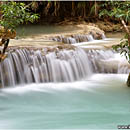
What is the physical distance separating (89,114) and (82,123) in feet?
1.58

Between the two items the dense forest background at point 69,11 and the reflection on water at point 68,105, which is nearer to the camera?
the reflection on water at point 68,105

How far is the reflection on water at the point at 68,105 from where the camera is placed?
548 cm

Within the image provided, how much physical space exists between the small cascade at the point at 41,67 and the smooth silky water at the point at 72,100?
0.08 feet

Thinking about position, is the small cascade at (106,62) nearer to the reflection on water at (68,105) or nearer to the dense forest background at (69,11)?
the reflection on water at (68,105)

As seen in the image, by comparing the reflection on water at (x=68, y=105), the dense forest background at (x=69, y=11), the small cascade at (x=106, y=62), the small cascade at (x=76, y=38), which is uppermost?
the dense forest background at (x=69, y=11)

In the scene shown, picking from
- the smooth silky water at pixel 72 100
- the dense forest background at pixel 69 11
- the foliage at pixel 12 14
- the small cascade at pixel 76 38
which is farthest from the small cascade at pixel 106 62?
the dense forest background at pixel 69 11

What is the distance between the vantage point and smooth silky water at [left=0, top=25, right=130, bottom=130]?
5520mm

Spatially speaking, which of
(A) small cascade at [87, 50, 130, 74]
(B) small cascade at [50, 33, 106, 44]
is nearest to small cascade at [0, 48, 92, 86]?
(A) small cascade at [87, 50, 130, 74]

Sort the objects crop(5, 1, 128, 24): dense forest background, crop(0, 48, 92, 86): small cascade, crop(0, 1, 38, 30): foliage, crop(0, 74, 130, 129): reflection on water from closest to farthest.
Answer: crop(0, 74, 130, 129): reflection on water < crop(0, 1, 38, 30): foliage < crop(0, 48, 92, 86): small cascade < crop(5, 1, 128, 24): dense forest background

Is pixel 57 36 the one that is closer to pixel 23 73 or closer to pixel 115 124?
pixel 23 73

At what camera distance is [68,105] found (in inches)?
254

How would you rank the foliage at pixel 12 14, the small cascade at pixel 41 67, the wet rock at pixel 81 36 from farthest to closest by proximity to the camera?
the wet rock at pixel 81 36 → the small cascade at pixel 41 67 → the foliage at pixel 12 14

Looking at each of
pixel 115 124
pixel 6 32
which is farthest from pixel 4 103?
pixel 115 124

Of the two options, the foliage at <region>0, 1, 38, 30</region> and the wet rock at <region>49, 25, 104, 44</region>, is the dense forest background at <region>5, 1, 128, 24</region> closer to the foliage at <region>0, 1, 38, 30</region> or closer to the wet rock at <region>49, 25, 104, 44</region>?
the wet rock at <region>49, 25, 104, 44</region>
